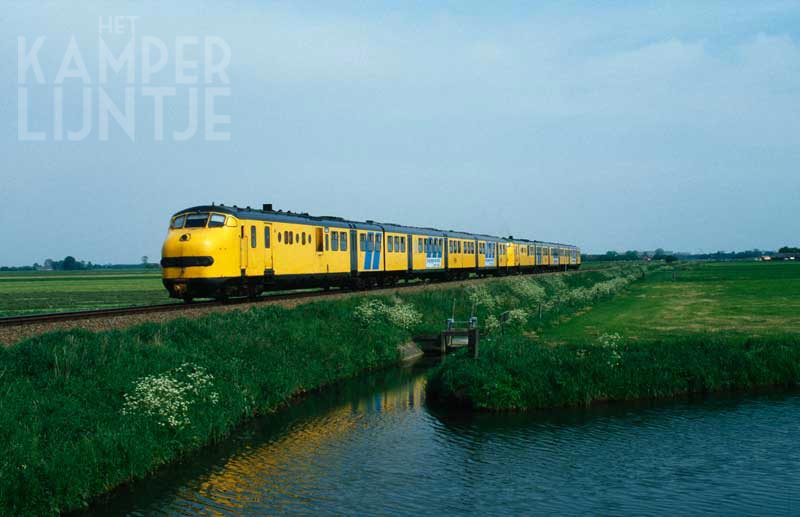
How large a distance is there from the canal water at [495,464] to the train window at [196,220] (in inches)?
377

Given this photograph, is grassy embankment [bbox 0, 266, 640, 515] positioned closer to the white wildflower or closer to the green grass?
A: the white wildflower

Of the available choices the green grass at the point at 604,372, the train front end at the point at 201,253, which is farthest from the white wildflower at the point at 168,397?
the train front end at the point at 201,253

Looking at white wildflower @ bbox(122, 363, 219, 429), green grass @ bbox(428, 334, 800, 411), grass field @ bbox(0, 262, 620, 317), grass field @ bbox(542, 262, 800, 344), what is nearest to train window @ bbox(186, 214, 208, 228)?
white wildflower @ bbox(122, 363, 219, 429)

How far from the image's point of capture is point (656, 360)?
943 inches

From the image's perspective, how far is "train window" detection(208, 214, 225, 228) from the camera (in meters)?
27.7

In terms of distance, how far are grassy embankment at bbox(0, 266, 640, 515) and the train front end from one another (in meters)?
2.18

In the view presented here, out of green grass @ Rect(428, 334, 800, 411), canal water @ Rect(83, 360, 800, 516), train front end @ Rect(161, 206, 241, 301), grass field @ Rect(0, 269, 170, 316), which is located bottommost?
canal water @ Rect(83, 360, 800, 516)

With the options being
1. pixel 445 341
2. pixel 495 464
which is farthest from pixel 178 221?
pixel 495 464

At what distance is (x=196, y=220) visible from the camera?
28062 millimetres

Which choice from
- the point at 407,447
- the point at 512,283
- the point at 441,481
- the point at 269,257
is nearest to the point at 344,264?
the point at 269,257

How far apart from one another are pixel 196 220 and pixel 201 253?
1.84m

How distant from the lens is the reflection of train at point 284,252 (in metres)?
27.3

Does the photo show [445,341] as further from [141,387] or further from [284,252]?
[141,387]

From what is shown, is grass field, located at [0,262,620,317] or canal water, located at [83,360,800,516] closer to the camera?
canal water, located at [83,360,800,516]
